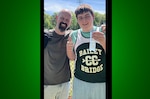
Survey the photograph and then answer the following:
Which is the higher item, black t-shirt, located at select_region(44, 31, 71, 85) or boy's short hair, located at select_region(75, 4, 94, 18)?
boy's short hair, located at select_region(75, 4, 94, 18)

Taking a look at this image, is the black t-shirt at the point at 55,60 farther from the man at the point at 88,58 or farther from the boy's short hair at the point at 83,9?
the boy's short hair at the point at 83,9

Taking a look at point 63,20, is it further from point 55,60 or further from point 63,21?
point 55,60

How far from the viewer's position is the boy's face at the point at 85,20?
206 cm

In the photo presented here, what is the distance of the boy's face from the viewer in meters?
2.06

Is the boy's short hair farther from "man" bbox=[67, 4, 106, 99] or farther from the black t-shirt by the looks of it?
the black t-shirt

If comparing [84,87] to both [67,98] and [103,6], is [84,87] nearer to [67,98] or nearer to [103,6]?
[67,98]

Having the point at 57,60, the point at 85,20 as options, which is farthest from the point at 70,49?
the point at 85,20

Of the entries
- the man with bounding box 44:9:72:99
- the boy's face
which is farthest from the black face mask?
the boy's face

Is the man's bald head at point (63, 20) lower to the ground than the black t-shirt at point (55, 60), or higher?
higher

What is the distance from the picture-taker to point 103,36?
2.09 m

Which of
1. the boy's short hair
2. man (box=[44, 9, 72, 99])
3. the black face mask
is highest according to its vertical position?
the boy's short hair

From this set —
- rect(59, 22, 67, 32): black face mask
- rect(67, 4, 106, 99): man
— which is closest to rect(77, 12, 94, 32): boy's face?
rect(67, 4, 106, 99): man

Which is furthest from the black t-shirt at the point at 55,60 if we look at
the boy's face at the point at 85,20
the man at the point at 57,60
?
the boy's face at the point at 85,20
